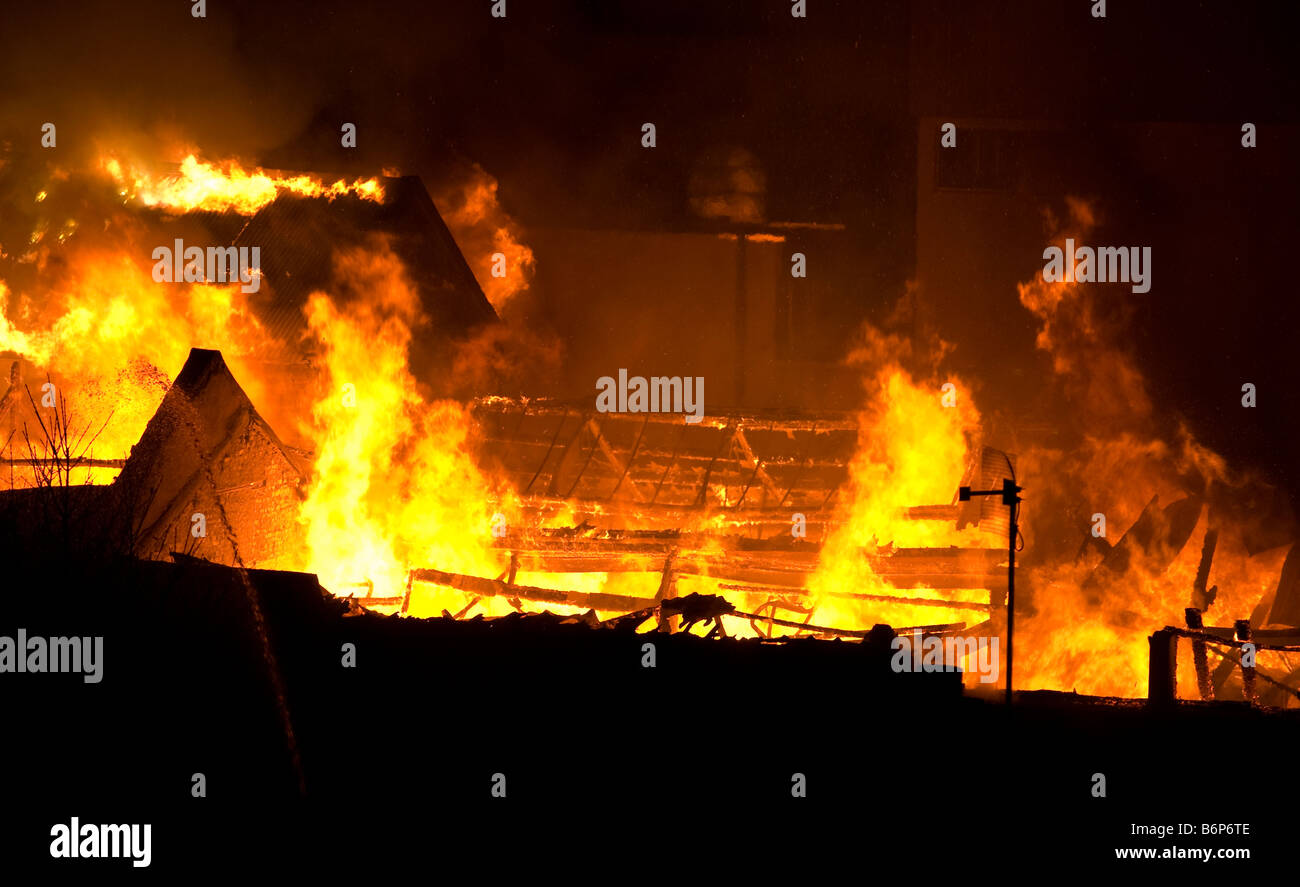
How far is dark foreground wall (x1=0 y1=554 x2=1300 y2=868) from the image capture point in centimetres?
847

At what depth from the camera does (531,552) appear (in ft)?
48.1

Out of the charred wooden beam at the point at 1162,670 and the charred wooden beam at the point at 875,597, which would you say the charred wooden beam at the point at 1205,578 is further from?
the charred wooden beam at the point at 1162,670

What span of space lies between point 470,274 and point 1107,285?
38.4 feet

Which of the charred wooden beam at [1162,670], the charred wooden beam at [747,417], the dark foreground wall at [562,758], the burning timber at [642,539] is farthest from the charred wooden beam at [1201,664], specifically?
the charred wooden beam at [747,417]

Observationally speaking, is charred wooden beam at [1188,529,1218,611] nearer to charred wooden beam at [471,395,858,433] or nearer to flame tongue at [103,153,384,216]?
charred wooden beam at [471,395,858,433]

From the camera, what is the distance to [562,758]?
8711mm

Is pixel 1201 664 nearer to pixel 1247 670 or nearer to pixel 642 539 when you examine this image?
pixel 1247 670

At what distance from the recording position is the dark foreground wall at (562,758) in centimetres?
847

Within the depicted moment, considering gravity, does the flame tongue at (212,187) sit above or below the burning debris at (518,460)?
above

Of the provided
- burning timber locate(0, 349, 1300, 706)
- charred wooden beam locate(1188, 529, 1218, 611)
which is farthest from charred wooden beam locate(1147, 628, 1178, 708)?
charred wooden beam locate(1188, 529, 1218, 611)

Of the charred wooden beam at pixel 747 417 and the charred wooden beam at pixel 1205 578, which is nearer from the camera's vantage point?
the charred wooden beam at pixel 1205 578
